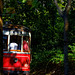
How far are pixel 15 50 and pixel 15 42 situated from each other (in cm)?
49

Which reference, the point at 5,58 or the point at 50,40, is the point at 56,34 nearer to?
the point at 50,40

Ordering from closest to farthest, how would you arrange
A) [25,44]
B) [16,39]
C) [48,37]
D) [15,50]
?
[15,50] → [16,39] → [25,44] → [48,37]

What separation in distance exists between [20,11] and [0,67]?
17.4 feet

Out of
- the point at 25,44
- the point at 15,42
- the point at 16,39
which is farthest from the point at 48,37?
the point at 15,42

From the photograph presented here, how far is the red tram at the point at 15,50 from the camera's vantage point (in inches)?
422

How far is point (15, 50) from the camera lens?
10930 millimetres

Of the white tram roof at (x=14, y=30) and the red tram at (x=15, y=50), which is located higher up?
the white tram roof at (x=14, y=30)

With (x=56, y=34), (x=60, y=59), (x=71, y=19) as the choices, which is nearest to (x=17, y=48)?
(x=60, y=59)

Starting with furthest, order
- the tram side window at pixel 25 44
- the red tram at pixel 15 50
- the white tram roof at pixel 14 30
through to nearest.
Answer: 1. the tram side window at pixel 25 44
2. the white tram roof at pixel 14 30
3. the red tram at pixel 15 50

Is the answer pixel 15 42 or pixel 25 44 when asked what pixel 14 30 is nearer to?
pixel 15 42

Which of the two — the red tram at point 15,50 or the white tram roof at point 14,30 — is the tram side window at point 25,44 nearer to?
the red tram at point 15,50

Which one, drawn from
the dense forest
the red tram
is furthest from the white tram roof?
the dense forest

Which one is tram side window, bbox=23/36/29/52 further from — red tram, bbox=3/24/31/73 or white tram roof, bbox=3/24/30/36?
white tram roof, bbox=3/24/30/36

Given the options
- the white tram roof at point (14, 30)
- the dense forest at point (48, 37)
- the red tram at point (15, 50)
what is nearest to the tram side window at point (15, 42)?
the red tram at point (15, 50)
